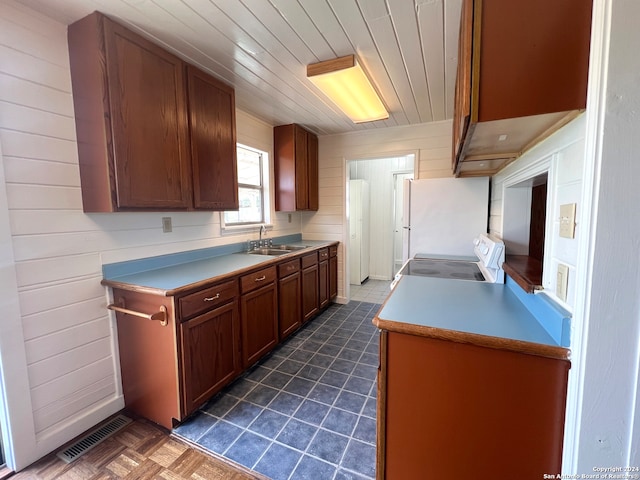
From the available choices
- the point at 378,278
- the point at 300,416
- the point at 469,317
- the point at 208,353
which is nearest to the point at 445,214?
the point at 469,317

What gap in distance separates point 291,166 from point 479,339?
112 inches

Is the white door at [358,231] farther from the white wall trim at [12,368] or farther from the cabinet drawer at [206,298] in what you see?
the white wall trim at [12,368]

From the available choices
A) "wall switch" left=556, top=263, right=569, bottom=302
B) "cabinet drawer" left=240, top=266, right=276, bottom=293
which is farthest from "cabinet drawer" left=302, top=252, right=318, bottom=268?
"wall switch" left=556, top=263, right=569, bottom=302

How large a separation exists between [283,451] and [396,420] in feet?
2.61

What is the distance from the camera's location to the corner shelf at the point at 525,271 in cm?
111

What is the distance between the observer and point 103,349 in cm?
177

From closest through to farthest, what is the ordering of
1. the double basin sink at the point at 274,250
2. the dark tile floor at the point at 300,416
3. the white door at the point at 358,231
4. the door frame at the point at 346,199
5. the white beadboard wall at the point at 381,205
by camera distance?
the dark tile floor at the point at 300,416, the double basin sink at the point at 274,250, the door frame at the point at 346,199, the white door at the point at 358,231, the white beadboard wall at the point at 381,205

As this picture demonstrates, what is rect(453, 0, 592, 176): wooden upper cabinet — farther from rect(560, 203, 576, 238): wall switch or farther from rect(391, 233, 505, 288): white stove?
rect(391, 233, 505, 288): white stove

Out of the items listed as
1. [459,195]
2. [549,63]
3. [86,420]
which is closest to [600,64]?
[549,63]

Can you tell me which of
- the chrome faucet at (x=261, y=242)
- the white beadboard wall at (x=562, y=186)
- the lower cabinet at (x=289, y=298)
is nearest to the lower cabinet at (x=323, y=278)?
the lower cabinet at (x=289, y=298)

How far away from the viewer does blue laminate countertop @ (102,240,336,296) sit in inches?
63.4

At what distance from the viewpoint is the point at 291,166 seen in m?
3.33

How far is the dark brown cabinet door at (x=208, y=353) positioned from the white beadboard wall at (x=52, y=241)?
59 centimetres

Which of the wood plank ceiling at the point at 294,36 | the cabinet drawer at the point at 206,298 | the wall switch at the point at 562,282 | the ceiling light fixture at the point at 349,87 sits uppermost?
the wood plank ceiling at the point at 294,36
